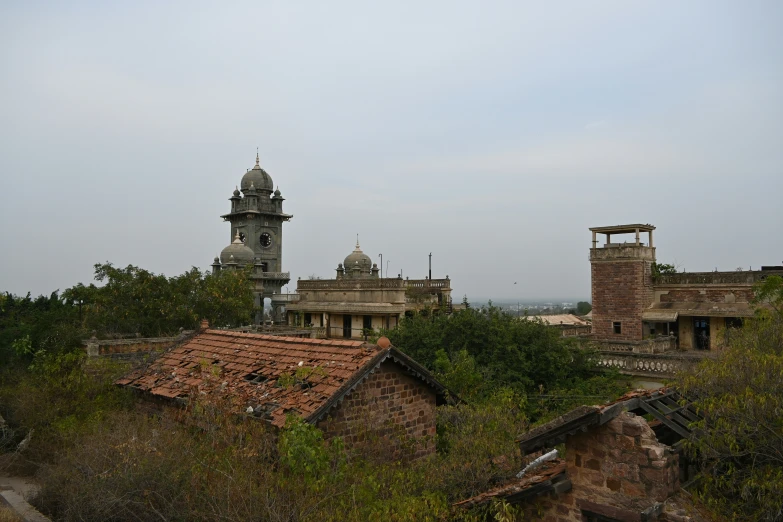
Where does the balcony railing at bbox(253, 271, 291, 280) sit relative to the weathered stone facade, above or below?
above

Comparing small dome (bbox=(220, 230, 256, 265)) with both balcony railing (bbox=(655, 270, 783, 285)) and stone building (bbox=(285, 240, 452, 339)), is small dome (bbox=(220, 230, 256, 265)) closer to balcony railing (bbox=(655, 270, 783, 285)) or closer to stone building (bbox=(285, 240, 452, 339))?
stone building (bbox=(285, 240, 452, 339))

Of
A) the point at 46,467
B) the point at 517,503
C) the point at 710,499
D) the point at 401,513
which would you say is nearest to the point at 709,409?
the point at 710,499

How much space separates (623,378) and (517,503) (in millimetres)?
14746

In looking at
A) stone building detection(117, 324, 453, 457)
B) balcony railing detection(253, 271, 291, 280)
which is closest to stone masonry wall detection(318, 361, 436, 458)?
stone building detection(117, 324, 453, 457)

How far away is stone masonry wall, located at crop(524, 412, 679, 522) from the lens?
22.7ft

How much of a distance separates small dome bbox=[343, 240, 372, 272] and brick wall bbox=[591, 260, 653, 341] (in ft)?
83.6

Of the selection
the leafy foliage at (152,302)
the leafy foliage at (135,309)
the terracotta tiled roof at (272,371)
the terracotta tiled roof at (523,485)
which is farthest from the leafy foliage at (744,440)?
the leafy foliage at (152,302)

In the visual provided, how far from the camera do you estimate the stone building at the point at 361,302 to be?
125 feet

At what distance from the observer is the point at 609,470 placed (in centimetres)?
730

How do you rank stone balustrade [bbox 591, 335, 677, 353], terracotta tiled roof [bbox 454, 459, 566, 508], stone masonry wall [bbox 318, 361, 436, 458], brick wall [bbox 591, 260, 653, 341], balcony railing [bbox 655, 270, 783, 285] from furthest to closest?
1. brick wall [bbox 591, 260, 653, 341]
2. balcony railing [bbox 655, 270, 783, 285]
3. stone balustrade [bbox 591, 335, 677, 353]
4. stone masonry wall [bbox 318, 361, 436, 458]
5. terracotta tiled roof [bbox 454, 459, 566, 508]

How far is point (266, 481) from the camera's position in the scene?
27.1 ft

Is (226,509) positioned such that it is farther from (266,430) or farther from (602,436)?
(602,436)

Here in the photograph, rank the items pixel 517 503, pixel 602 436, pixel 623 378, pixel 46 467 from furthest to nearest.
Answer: pixel 623 378 → pixel 46 467 → pixel 517 503 → pixel 602 436

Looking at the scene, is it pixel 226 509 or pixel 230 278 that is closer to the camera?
pixel 226 509
